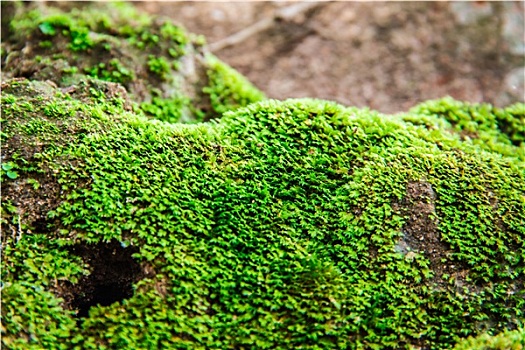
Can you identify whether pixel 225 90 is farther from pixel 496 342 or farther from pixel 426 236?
pixel 496 342

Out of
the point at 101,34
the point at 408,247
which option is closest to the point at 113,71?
the point at 101,34

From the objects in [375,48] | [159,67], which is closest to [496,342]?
[159,67]

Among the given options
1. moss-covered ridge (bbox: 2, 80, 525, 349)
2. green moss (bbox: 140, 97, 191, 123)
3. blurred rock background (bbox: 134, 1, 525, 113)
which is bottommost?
moss-covered ridge (bbox: 2, 80, 525, 349)

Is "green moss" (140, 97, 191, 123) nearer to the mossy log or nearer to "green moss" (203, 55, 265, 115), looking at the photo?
"green moss" (203, 55, 265, 115)

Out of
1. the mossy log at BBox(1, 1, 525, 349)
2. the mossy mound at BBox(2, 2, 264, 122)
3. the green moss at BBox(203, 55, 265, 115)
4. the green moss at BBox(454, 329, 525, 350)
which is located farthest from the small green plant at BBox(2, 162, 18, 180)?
the green moss at BBox(454, 329, 525, 350)

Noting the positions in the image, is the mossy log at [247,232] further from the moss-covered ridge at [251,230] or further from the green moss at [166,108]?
the green moss at [166,108]

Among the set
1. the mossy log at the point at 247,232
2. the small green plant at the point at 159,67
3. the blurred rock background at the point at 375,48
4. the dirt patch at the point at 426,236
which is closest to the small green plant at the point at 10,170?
the mossy log at the point at 247,232
